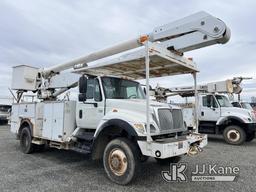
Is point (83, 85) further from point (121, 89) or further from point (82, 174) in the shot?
point (82, 174)

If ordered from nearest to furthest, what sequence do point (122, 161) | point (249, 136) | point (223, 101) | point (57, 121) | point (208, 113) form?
1. point (122, 161)
2. point (57, 121)
3. point (249, 136)
4. point (223, 101)
5. point (208, 113)

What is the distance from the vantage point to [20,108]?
27.9 ft

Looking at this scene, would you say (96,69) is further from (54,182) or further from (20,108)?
(20,108)

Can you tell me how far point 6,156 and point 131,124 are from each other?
4.87 m

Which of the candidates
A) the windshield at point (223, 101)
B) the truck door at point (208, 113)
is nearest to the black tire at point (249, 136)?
the truck door at point (208, 113)

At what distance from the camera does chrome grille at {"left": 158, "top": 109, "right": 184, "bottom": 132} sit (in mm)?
5023

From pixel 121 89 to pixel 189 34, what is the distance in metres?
2.18

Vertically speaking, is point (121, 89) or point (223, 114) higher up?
point (121, 89)

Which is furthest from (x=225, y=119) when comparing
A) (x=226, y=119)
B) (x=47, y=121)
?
(x=47, y=121)

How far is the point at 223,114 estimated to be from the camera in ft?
37.3

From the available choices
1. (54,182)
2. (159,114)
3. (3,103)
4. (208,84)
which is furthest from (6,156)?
(3,103)

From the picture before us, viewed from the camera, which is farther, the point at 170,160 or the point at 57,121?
the point at 57,121

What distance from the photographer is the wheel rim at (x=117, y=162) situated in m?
4.80

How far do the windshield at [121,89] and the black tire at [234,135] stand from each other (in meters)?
6.09
